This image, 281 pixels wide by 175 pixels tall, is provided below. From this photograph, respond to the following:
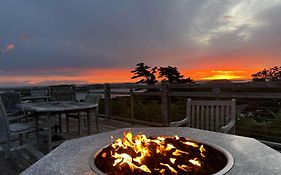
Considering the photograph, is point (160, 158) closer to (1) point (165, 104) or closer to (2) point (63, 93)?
(1) point (165, 104)

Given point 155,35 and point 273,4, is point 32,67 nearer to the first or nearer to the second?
point 155,35

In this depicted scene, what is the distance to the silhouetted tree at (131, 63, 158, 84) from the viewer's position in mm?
7672

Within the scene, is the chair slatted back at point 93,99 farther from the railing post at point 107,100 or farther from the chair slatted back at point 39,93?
the chair slatted back at point 39,93

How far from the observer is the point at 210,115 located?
111 inches

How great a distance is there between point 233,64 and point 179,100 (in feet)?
6.35

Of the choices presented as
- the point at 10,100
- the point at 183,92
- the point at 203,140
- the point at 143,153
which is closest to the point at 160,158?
the point at 143,153

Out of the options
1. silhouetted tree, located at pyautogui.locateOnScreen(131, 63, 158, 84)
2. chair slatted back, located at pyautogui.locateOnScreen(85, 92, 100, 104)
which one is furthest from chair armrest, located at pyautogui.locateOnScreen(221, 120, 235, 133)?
silhouetted tree, located at pyautogui.locateOnScreen(131, 63, 158, 84)

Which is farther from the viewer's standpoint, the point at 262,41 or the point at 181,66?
the point at 181,66

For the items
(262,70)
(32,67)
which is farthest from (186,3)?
(32,67)

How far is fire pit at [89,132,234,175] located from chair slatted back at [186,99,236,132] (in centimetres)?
114

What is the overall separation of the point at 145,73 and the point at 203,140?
19.9 ft

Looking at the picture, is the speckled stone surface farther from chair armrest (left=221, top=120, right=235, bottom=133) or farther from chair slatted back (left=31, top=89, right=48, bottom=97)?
chair slatted back (left=31, top=89, right=48, bottom=97)

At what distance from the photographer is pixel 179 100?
20.5 feet

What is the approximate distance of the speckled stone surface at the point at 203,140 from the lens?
122 cm
